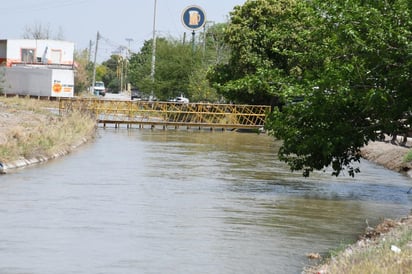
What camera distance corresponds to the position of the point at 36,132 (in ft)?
120

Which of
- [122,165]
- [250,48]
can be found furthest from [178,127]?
[122,165]

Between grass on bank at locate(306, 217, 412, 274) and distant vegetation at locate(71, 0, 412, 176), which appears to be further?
distant vegetation at locate(71, 0, 412, 176)

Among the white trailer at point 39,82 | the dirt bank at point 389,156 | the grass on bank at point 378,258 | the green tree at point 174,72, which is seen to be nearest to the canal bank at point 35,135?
the dirt bank at point 389,156

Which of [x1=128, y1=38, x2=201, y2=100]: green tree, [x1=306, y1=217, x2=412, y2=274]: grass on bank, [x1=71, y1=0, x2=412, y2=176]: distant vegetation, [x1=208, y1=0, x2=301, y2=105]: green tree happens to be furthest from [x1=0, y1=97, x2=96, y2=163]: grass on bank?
[x1=128, y1=38, x2=201, y2=100]: green tree

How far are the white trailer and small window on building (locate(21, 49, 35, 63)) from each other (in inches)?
400

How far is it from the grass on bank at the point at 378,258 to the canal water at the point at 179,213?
5.33 ft

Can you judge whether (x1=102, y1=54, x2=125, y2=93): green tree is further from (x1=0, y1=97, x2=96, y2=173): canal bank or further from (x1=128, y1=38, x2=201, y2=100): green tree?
(x1=0, y1=97, x2=96, y2=173): canal bank

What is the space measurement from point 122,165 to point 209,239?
16.0m

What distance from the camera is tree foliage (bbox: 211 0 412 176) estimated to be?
2089cm

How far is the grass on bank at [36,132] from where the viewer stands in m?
30.7

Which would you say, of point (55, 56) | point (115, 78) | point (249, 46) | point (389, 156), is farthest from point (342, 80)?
point (115, 78)

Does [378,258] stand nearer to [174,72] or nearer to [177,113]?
[177,113]

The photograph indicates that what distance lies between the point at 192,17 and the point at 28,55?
18.5 meters

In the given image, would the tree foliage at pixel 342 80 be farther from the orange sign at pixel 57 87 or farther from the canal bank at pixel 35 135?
the orange sign at pixel 57 87
